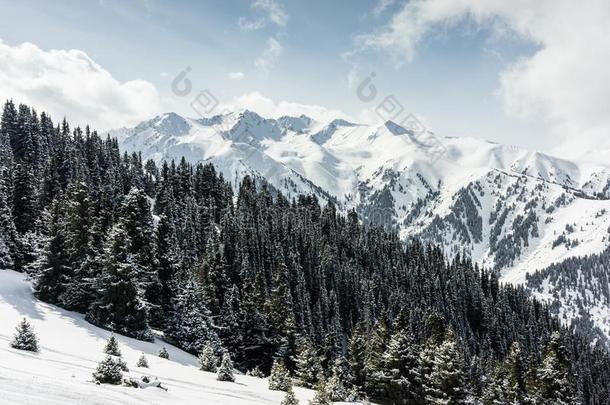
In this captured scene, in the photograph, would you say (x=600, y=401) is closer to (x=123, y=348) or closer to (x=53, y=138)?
(x=123, y=348)

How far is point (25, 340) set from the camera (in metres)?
22.6

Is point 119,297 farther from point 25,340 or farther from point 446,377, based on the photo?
point 446,377

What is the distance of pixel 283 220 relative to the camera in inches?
5738

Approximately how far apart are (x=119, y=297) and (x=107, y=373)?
79.3 ft

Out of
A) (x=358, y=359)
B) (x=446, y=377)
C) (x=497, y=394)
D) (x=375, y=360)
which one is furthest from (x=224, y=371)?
(x=497, y=394)

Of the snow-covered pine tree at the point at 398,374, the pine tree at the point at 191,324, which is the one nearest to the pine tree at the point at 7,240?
the pine tree at the point at 191,324

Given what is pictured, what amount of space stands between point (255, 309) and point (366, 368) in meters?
17.1

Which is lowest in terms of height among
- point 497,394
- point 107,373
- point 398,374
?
point 107,373

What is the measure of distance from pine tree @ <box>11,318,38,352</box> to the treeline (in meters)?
15.3

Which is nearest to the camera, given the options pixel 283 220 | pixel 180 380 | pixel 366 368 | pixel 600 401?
pixel 180 380

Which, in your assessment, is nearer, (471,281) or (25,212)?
(25,212)

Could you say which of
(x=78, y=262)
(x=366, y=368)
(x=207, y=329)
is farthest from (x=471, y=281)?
(x=78, y=262)

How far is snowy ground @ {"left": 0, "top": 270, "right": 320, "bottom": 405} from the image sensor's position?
15.0 m

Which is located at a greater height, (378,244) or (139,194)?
(378,244)
